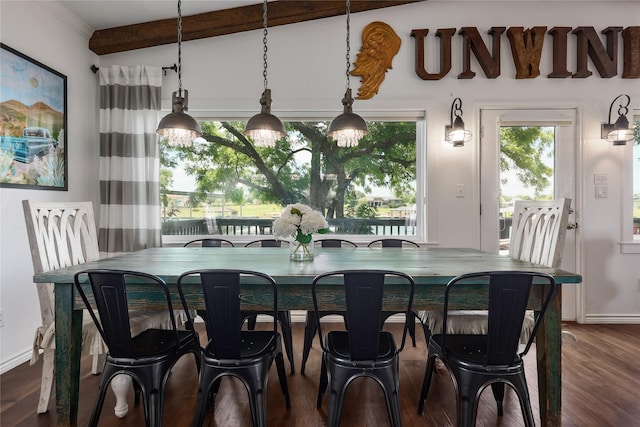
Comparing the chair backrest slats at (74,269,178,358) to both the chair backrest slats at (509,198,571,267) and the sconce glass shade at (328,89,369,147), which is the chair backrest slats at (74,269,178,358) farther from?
the chair backrest slats at (509,198,571,267)

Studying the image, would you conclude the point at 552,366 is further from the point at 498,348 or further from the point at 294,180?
the point at 294,180

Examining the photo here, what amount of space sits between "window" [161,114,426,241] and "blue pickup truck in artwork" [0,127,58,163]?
0.99 m

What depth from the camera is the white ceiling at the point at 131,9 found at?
3.05m

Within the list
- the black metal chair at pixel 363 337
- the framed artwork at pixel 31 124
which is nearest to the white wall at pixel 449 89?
the framed artwork at pixel 31 124

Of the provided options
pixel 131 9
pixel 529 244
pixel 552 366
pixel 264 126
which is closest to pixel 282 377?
pixel 552 366

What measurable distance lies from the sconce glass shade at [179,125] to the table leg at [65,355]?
1012 millimetres

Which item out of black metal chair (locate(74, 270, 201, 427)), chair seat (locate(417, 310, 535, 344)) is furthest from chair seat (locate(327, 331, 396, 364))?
black metal chair (locate(74, 270, 201, 427))

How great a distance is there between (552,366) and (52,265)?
266 centimetres

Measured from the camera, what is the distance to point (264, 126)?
2211 mm

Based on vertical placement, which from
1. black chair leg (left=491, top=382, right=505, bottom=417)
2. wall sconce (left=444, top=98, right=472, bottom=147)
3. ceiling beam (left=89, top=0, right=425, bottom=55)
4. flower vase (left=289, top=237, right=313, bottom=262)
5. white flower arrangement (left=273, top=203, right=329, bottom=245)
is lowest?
black chair leg (left=491, top=382, right=505, bottom=417)

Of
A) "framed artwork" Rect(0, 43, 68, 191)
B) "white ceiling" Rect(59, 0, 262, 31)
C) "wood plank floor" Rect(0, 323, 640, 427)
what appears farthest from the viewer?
"white ceiling" Rect(59, 0, 262, 31)

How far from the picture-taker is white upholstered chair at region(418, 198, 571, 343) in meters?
2.02

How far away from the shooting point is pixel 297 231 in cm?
211

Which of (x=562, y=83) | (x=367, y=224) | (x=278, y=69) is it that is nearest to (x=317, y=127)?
(x=278, y=69)
